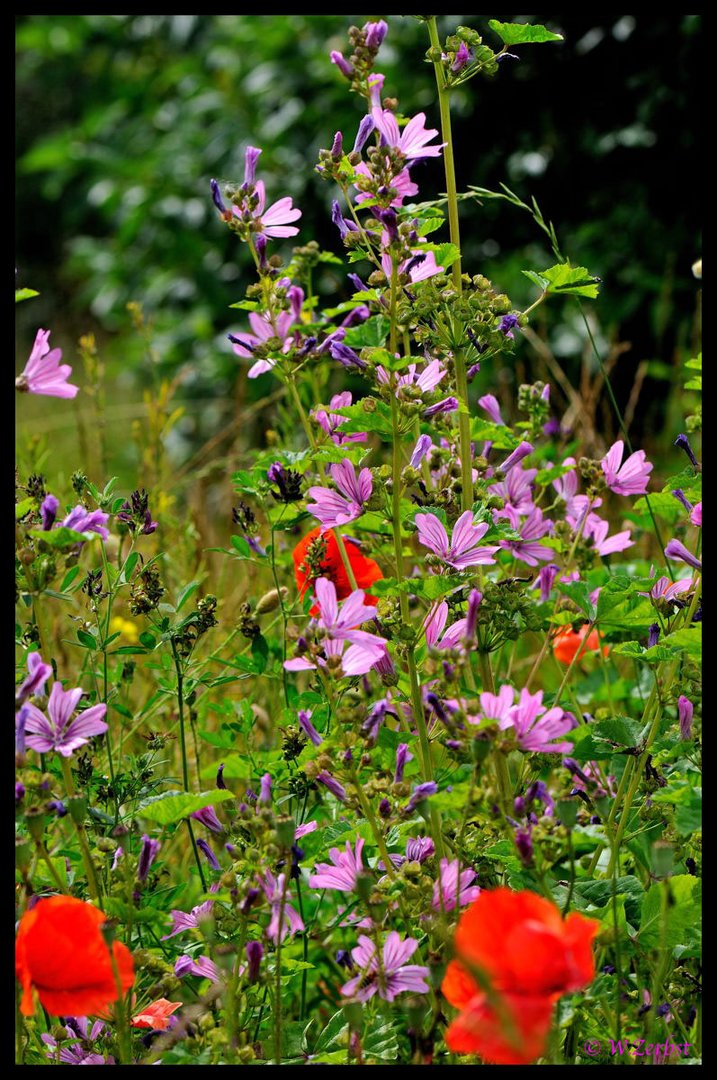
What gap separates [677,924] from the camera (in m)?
0.78

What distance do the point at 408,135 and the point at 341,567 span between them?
1.35 feet

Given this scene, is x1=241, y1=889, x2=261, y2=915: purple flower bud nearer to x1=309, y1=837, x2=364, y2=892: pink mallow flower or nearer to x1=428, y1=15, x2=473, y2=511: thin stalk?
x1=309, y1=837, x2=364, y2=892: pink mallow flower

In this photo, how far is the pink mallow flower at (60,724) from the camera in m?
0.73

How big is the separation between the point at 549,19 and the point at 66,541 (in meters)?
2.85

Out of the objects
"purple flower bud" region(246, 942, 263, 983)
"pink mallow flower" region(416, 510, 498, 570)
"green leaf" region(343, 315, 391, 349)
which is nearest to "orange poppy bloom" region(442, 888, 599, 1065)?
"purple flower bud" region(246, 942, 263, 983)

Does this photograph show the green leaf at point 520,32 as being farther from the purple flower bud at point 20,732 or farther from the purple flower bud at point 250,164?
the purple flower bud at point 20,732

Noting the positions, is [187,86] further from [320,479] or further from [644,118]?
[320,479]

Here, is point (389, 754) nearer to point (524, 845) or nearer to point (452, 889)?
point (452, 889)

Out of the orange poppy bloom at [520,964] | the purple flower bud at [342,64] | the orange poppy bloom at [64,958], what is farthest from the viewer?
the purple flower bud at [342,64]

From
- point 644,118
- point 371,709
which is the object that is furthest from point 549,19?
point 371,709

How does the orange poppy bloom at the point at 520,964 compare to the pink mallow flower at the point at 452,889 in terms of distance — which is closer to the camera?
the orange poppy bloom at the point at 520,964

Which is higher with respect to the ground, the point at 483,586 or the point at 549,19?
the point at 549,19

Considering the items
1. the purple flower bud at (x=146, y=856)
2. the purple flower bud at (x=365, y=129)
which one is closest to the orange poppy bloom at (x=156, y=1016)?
the purple flower bud at (x=146, y=856)

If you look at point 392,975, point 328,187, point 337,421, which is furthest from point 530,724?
point 328,187
